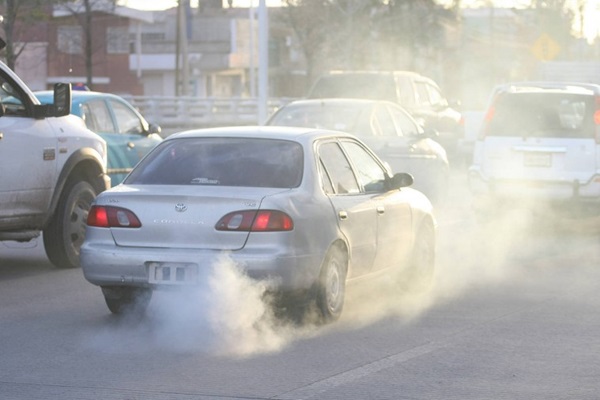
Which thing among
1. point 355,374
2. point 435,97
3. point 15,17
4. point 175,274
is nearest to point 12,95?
point 175,274

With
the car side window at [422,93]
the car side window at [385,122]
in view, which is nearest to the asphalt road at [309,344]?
the car side window at [385,122]

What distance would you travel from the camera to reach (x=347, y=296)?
11930 millimetres

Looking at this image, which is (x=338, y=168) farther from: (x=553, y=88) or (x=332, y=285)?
(x=553, y=88)

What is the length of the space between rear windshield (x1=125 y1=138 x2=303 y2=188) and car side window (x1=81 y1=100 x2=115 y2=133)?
6512 millimetres

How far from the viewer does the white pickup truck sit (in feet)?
41.9

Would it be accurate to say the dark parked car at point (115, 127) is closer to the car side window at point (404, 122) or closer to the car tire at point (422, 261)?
the car side window at point (404, 122)

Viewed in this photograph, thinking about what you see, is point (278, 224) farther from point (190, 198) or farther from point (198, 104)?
point (198, 104)

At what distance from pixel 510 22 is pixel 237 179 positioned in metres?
106

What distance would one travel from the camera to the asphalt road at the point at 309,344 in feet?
26.0

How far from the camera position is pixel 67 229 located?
541 inches

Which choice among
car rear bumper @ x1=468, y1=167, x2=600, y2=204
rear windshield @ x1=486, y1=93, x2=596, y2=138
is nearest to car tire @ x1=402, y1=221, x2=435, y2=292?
car rear bumper @ x1=468, y1=167, x2=600, y2=204

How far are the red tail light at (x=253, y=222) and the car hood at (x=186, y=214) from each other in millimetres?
31

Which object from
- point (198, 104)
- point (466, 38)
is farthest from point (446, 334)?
point (466, 38)

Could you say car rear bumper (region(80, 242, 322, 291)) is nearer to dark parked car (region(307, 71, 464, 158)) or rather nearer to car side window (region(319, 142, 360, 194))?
car side window (region(319, 142, 360, 194))
